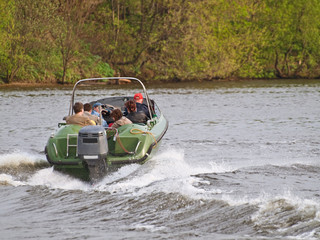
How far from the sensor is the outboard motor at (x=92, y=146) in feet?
29.5

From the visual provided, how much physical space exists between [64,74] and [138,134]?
94.4 ft

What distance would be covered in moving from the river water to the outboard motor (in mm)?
497

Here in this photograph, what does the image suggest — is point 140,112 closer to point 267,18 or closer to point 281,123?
point 281,123

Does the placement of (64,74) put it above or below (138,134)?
below

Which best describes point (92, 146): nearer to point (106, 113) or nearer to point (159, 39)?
point (106, 113)

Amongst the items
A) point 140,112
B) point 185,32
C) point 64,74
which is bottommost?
point 64,74

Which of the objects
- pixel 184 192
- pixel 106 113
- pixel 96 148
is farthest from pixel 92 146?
pixel 106 113

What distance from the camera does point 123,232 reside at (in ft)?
23.3

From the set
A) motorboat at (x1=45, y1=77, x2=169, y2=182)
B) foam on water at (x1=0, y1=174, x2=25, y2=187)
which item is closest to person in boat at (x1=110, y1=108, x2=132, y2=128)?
motorboat at (x1=45, y1=77, x2=169, y2=182)

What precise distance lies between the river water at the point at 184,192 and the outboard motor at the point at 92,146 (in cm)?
50

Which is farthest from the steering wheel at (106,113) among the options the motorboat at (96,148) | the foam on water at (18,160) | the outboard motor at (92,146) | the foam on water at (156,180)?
the outboard motor at (92,146)

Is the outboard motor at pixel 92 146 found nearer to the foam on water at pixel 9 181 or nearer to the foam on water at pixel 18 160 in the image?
the foam on water at pixel 9 181

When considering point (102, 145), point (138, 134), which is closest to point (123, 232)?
point (102, 145)

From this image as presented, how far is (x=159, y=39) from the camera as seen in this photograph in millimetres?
43500
